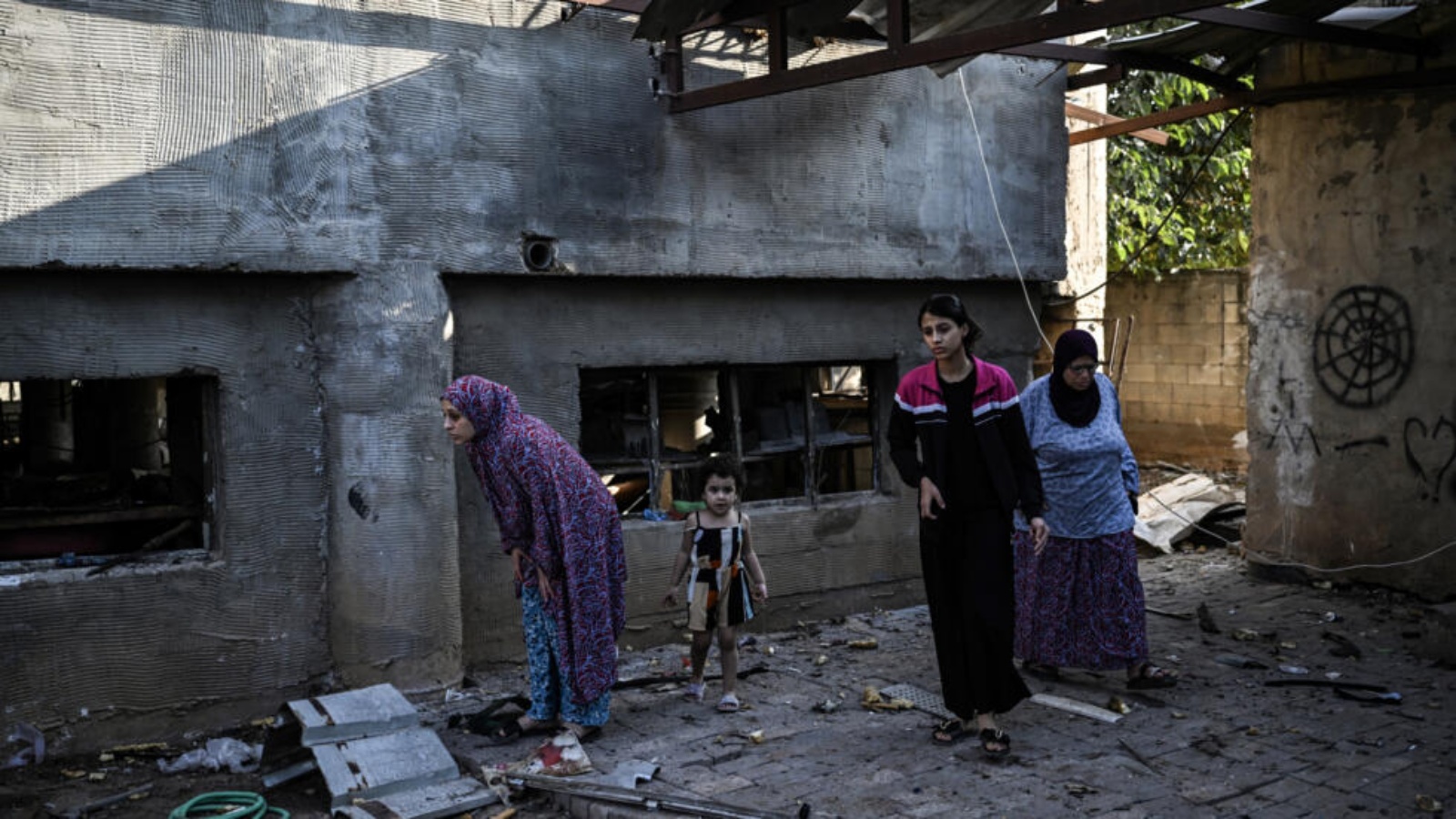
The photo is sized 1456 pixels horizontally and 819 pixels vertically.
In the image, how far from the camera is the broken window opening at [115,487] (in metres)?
5.39

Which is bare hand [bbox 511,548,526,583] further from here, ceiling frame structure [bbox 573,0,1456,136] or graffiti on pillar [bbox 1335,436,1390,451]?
graffiti on pillar [bbox 1335,436,1390,451]

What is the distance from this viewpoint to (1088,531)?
5.74 meters

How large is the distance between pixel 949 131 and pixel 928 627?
297cm

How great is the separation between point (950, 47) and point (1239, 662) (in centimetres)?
343

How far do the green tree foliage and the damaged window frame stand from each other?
6.81m

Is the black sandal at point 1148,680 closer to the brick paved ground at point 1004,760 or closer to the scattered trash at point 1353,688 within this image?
the brick paved ground at point 1004,760

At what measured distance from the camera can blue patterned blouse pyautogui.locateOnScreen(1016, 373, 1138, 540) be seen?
5.70 metres

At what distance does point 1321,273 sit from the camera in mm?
8016

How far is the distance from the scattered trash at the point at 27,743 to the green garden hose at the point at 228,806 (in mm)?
927

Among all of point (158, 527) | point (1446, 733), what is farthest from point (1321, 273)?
point (158, 527)

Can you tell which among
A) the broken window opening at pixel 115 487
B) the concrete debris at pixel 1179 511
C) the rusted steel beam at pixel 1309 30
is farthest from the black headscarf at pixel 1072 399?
the concrete debris at pixel 1179 511

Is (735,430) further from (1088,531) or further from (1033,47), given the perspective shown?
(1033,47)

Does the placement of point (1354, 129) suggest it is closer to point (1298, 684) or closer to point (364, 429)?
→ point (1298, 684)

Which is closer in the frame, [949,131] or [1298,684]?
[1298,684]
